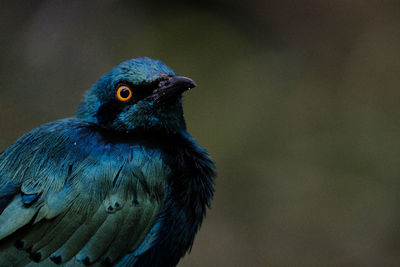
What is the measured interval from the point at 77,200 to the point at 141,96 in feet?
3.18

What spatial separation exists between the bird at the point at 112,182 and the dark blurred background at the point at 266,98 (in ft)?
11.3

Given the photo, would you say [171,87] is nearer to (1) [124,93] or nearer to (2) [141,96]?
(2) [141,96]

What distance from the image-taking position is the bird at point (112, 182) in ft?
13.6

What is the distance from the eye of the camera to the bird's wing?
4.12 m

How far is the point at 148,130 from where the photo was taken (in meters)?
4.75

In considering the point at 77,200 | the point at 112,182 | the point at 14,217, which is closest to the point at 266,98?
the point at 112,182

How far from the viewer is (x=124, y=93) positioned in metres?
4.71

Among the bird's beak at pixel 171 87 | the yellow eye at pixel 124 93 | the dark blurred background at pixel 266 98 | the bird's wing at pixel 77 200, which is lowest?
the bird's wing at pixel 77 200

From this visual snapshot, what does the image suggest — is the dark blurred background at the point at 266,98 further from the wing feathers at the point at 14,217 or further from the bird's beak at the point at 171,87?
the wing feathers at the point at 14,217

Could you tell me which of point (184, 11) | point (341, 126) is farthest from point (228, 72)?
point (341, 126)

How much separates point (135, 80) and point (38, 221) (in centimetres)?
126

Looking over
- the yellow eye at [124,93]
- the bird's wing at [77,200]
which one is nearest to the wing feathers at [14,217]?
the bird's wing at [77,200]

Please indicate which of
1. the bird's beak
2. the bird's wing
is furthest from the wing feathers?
the bird's beak

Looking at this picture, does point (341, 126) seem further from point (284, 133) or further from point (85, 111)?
point (85, 111)
